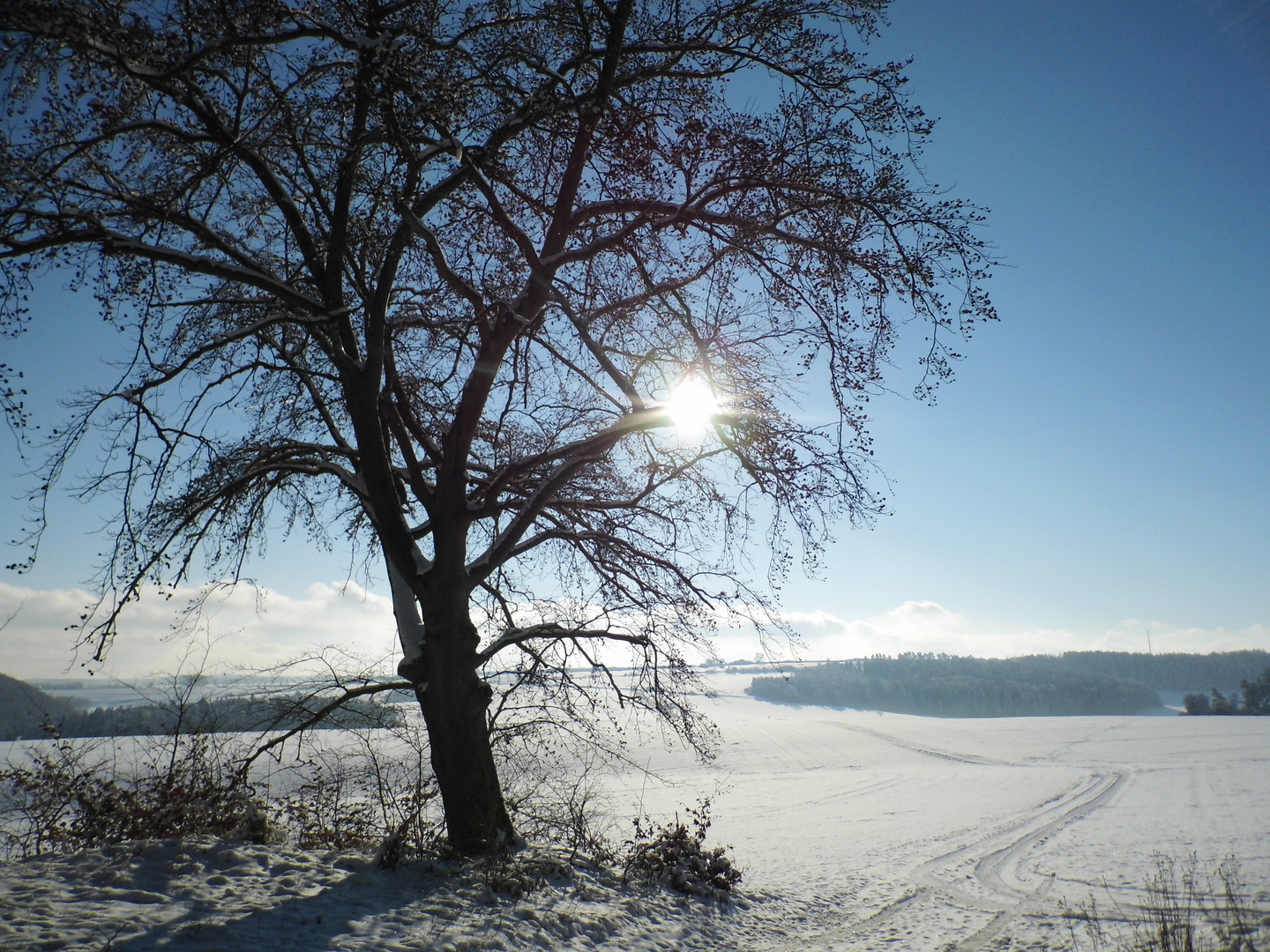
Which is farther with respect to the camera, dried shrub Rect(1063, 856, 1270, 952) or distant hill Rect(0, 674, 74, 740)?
dried shrub Rect(1063, 856, 1270, 952)

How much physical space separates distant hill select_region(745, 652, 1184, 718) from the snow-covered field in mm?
71953

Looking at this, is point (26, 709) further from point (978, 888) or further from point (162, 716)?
point (978, 888)

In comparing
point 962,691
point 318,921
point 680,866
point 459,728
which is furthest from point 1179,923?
point 962,691

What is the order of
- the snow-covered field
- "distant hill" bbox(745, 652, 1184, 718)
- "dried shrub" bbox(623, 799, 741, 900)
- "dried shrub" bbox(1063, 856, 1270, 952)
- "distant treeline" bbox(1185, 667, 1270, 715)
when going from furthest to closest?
"distant hill" bbox(745, 652, 1184, 718), "distant treeline" bbox(1185, 667, 1270, 715), "dried shrub" bbox(623, 799, 741, 900), "dried shrub" bbox(1063, 856, 1270, 952), the snow-covered field

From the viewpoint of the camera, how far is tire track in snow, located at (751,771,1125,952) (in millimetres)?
7280

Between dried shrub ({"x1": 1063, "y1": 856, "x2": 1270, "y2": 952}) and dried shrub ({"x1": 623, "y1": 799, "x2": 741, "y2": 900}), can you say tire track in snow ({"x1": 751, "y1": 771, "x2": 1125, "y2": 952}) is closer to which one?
dried shrub ({"x1": 1063, "y1": 856, "x2": 1270, "y2": 952})

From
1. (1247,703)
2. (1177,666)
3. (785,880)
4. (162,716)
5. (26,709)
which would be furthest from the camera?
(1177,666)

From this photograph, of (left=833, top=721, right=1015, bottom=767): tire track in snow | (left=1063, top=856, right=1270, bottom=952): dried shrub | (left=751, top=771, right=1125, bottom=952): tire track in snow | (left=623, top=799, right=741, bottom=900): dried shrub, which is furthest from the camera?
(left=833, top=721, right=1015, bottom=767): tire track in snow

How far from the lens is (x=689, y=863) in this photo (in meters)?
7.50

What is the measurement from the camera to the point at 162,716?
7332 mm

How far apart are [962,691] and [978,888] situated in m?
109

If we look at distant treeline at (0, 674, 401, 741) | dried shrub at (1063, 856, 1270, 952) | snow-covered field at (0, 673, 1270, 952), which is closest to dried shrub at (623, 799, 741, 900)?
snow-covered field at (0, 673, 1270, 952)

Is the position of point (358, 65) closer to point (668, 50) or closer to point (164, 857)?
point (668, 50)

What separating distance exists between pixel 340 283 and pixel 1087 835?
21.0m
